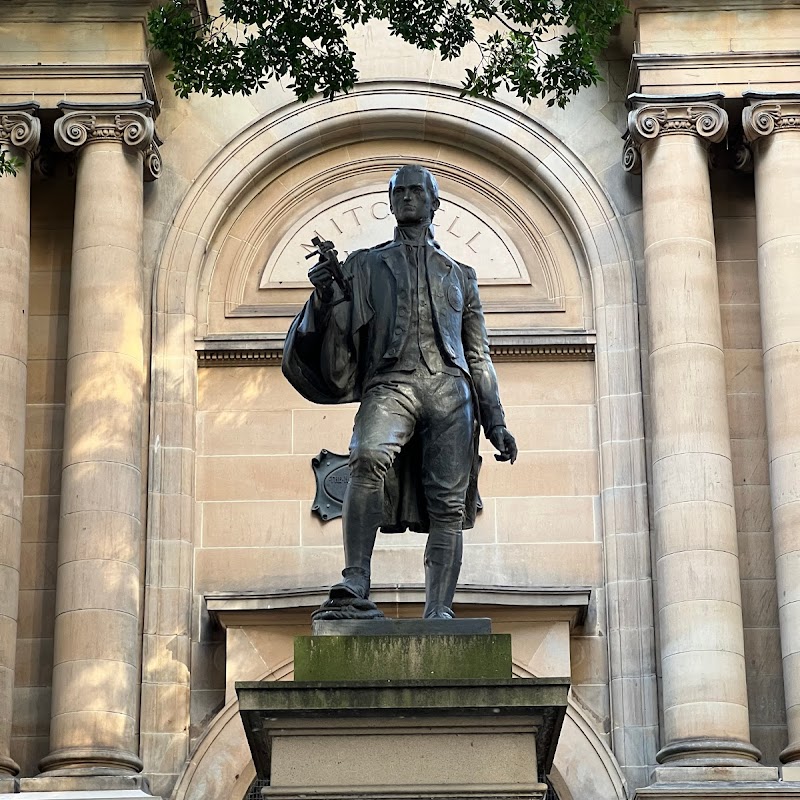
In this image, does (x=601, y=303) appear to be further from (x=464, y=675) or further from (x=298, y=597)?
(x=464, y=675)

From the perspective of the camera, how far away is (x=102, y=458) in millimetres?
19031

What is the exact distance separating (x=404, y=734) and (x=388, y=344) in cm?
237

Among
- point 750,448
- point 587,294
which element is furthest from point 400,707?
point 587,294

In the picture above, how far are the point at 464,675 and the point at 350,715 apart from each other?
665 millimetres

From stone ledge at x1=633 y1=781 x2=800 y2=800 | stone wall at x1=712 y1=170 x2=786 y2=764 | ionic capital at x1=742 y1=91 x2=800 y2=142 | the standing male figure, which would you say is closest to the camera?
the standing male figure

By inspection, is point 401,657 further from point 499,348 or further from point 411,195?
point 499,348

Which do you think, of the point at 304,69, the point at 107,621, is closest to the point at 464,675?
the point at 304,69

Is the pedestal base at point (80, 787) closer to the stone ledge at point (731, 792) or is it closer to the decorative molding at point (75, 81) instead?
the stone ledge at point (731, 792)

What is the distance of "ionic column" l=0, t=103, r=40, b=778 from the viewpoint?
18.5m

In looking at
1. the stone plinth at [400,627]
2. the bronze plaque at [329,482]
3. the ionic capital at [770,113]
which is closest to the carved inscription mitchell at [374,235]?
the bronze plaque at [329,482]

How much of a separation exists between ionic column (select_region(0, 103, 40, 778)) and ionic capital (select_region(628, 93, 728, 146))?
5.53m

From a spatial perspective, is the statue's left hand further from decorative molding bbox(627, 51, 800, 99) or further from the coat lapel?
decorative molding bbox(627, 51, 800, 99)

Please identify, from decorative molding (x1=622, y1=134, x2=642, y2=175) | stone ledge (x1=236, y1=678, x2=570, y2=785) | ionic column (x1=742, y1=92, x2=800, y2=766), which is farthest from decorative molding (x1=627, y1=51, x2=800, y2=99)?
stone ledge (x1=236, y1=678, x2=570, y2=785)

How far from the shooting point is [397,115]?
21.1m
